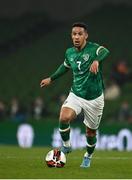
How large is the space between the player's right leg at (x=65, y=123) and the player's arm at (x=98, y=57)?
2.94 feet

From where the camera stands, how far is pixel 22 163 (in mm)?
11664

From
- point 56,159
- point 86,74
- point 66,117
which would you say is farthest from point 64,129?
point 86,74

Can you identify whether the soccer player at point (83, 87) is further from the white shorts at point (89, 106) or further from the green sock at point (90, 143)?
the green sock at point (90, 143)

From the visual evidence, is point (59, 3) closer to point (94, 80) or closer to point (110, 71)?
point (110, 71)

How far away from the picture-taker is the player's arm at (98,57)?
10258mm

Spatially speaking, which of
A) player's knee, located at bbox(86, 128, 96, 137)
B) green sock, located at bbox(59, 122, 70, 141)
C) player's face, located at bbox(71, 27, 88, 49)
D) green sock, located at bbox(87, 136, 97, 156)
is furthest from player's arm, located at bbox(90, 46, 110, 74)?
green sock, located at bbox(87, 136, 97, 156)

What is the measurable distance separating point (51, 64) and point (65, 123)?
18176mm

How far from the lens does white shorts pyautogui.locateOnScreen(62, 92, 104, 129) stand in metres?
11.1

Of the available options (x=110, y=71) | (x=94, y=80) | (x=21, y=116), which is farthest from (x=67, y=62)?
(x=110, y=71)

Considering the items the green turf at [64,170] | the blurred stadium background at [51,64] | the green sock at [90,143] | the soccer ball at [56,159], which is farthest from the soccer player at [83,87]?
the blurred stadium background at [51,64]

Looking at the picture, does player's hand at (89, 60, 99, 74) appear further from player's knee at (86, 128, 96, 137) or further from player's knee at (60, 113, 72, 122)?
player's knee at (86, 128, 96, 137)

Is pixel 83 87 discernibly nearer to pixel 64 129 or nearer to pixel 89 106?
pixel 89 106

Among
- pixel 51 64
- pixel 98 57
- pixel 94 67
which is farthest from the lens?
pixel 51 64

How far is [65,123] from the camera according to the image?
10.9 m
